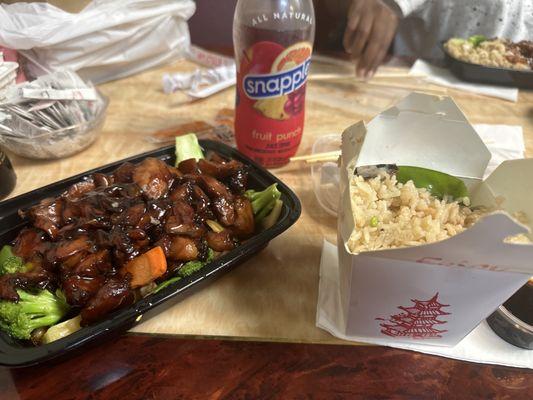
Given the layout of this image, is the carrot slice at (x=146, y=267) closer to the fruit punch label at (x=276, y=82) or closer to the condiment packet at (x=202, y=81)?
the fruit punch label at (x=276, y=82)

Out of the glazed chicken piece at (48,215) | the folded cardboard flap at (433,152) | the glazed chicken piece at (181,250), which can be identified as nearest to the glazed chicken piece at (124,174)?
the glazed chicken piece at (48,215)

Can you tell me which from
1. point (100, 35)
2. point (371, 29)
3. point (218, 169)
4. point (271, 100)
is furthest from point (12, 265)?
point (371, 29)

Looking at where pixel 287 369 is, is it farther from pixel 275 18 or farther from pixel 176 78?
pixel 176 78

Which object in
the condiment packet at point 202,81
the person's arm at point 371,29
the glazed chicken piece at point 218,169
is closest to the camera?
the glazed chicken piece at point 218,169

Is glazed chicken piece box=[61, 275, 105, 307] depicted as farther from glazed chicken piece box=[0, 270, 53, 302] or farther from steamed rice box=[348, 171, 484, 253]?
steamed rice box=[348, 171, 484, 253]

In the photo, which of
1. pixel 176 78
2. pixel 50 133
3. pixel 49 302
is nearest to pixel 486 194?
pixel 49 302

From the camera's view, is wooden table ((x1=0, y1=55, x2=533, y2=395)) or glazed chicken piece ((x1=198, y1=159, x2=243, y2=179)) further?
glazed chicken piece ((x1=198, y1=159, x2=243, y2=179))

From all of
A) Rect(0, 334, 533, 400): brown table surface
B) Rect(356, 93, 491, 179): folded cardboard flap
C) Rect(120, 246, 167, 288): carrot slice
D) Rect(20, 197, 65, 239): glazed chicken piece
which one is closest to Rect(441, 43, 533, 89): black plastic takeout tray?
Rect(356, 93, 491, 179): folded cardboard flap
